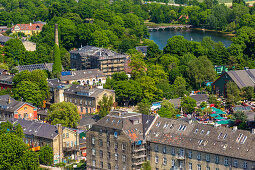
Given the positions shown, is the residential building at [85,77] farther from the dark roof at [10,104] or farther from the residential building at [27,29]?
the residential building at [27,29]

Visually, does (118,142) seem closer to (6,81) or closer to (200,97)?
(200,97)

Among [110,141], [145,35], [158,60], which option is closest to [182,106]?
[110,141]

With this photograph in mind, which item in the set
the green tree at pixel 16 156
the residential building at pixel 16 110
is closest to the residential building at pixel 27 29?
the residential building at pixel 16 110

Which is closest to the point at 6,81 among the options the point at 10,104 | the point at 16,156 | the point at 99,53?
the point at 10,104

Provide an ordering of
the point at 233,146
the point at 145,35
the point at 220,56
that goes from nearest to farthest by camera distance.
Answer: the point at 233,146 → the point at 220,56 → the point at 145,35

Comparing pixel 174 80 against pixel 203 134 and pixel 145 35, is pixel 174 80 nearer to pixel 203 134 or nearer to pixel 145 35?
pixel 203 134
